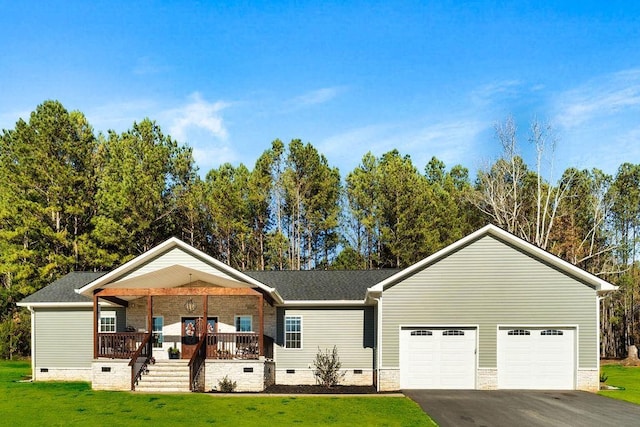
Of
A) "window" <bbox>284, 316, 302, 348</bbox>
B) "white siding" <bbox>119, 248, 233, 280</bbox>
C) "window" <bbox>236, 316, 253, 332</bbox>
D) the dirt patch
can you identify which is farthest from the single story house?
"window" <bbox>284, 316, 302, 348</bbox>

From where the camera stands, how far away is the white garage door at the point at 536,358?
18438mm

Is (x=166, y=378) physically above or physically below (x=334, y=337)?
below

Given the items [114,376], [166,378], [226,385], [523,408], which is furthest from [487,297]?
[114,376]

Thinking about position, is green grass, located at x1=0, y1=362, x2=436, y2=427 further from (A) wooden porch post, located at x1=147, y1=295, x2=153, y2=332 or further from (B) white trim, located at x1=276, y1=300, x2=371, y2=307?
(B) white trim, located at x1=276, y1=300, x2=371, y2=307

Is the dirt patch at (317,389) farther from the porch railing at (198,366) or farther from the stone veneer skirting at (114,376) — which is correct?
the stone veneer skirting at (114,376)

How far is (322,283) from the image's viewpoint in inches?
915

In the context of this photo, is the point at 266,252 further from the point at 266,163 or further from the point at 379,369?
the point at 379,369

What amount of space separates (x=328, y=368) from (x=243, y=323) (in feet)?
12.3

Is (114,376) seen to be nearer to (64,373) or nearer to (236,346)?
(236,346)

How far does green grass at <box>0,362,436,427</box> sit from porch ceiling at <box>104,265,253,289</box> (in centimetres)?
388

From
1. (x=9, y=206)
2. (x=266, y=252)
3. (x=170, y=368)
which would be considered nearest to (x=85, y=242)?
(x=9, y=206)

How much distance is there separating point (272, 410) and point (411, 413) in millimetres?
3574

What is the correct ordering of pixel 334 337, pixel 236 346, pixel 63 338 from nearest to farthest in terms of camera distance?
1. pixel 236 346
2. pixel 334 337
3. pixel 63 338

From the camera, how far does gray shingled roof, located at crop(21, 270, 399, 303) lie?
21750mm
